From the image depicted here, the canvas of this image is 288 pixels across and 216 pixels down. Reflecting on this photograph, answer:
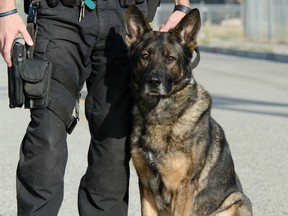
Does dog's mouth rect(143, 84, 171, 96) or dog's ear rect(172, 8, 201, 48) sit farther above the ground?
dog's ear rect(172, 8, 201, 48)

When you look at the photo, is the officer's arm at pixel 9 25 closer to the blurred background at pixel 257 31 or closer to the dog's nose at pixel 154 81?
the dog's nose at pixel 154 81

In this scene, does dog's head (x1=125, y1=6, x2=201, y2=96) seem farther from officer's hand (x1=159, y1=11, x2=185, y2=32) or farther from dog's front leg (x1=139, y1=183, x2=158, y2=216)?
dog's front leg (x1=139, y1=183, x2=158, y2=216)

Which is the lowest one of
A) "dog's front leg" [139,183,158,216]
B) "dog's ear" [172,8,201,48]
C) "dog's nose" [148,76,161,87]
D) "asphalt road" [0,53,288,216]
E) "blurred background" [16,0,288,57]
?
"blurred background" [16,0,288,57]

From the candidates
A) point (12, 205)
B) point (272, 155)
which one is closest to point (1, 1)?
point (12, 205)

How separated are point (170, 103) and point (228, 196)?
0.71 meters

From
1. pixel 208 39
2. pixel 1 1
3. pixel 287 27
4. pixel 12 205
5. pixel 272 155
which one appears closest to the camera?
pixel 1 1

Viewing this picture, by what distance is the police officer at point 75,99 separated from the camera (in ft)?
15.4

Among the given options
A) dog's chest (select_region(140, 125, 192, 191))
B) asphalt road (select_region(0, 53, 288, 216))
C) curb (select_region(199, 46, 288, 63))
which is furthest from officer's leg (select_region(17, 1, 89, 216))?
curb (select_region(199, 46, 288, 63))

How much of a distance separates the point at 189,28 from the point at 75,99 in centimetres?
82

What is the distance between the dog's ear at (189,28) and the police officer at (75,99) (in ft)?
0.94

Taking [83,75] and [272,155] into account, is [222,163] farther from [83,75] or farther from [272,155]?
[272,155]

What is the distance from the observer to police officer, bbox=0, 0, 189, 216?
185 inches

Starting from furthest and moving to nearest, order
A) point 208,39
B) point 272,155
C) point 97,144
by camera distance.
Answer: point 208,39 → point 272,155 → point 97,144

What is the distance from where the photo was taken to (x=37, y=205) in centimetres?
475
